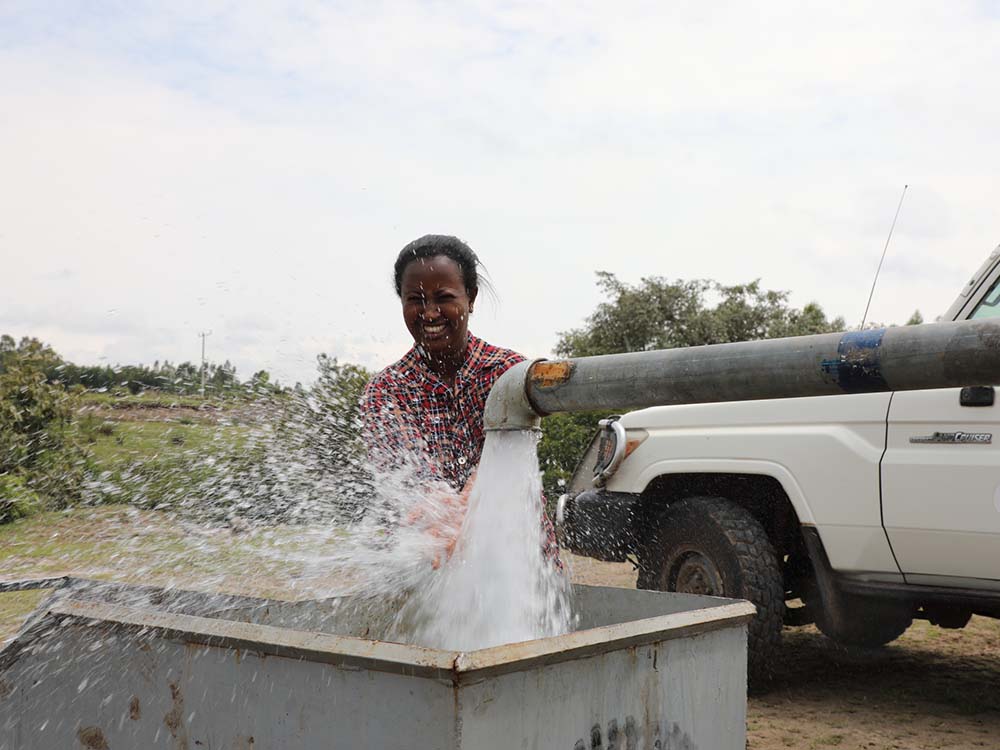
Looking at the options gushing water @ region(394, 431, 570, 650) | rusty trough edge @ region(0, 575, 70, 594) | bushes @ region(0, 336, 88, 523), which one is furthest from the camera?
bushes @ region(0, 336, 88, 523)

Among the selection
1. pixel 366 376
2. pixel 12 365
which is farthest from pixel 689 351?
pixel 12 365

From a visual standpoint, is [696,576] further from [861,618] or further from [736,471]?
[861,618]

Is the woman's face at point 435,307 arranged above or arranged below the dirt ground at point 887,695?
above

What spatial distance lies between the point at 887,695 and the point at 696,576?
1.24m

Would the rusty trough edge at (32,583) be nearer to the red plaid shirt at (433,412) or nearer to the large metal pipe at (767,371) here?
the red plaid shirt at (433,412)

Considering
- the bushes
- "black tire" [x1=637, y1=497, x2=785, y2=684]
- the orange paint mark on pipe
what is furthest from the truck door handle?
the bushes

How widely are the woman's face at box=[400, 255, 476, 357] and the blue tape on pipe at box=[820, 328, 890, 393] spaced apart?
1633 millimetres

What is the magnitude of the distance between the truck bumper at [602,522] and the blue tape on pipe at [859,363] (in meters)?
3.27

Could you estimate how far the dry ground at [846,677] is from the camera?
14.0ft

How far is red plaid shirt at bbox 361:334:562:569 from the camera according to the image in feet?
10.5

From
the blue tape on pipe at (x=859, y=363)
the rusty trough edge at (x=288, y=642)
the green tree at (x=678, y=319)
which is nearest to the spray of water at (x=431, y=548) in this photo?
the rusty trough edge at (x=288, y=642)

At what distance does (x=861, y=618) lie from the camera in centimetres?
440

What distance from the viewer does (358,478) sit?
349 cm

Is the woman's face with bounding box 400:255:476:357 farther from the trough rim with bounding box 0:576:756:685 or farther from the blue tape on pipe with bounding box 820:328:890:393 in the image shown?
the blue tape on pipe with bounding box 820:328:890:393
